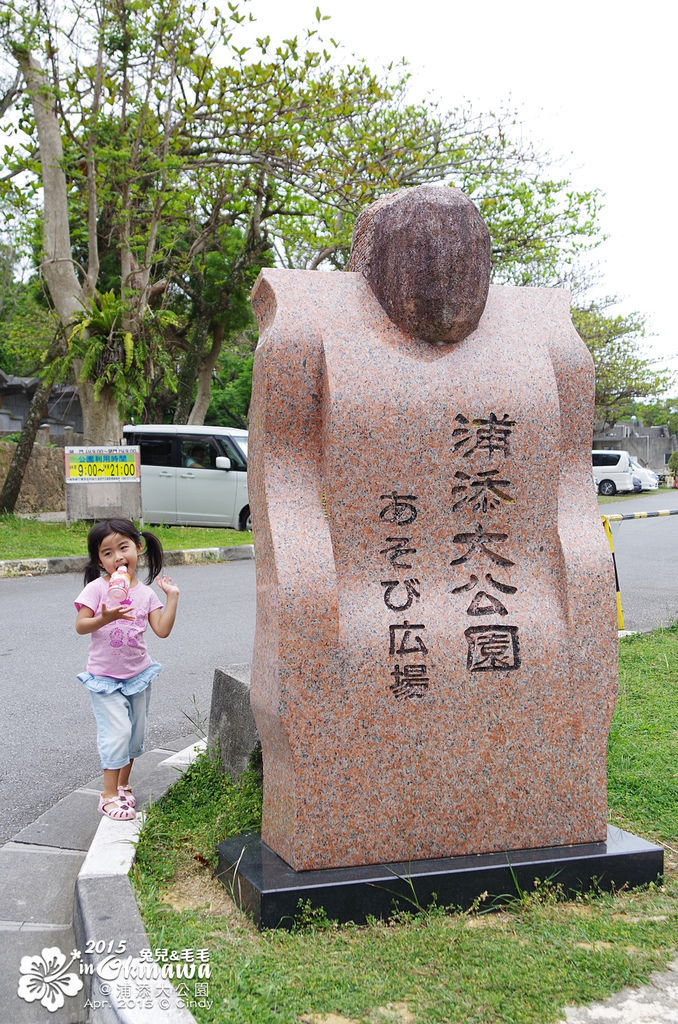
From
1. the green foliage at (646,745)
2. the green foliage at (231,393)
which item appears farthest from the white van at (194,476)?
the green foliage at (231,393)

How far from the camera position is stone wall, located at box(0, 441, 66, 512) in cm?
1561

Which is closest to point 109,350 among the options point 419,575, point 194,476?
point 194,476

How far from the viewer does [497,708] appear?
9.79ft

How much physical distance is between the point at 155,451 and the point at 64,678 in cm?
831

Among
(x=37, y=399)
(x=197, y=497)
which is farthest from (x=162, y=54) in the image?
(x=197, y=497)

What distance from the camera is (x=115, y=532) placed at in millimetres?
3396

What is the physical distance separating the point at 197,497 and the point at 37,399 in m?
2.67

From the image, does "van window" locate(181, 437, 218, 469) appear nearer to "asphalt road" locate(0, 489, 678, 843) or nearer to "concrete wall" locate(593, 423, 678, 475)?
"asphalt road" locate(0, 489, 678, 843)

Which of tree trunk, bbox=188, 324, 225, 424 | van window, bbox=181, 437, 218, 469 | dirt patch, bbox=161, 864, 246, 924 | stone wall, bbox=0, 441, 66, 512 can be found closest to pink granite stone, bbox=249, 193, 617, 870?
dirt patch, bbox=161, 864, 246, 924

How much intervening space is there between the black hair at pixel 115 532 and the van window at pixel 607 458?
26272 mm

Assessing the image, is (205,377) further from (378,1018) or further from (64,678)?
(378,1018)

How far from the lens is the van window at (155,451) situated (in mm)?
13695

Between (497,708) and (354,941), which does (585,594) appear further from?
(354,941)

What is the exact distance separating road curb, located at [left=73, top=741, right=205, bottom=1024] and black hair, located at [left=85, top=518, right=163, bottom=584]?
0.93 metres
